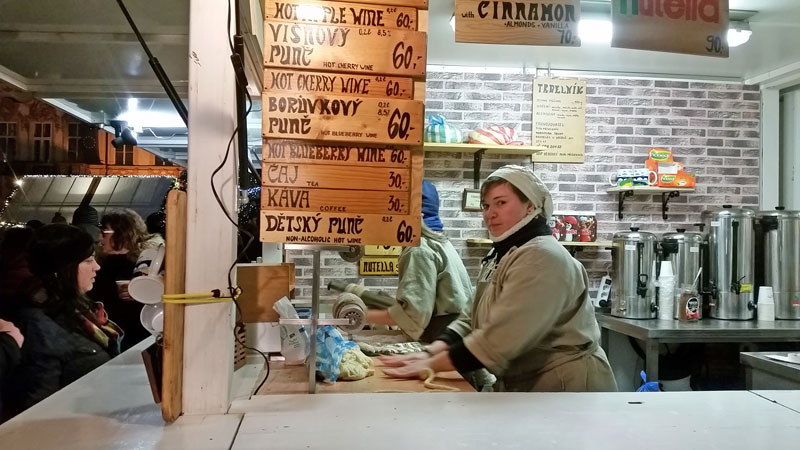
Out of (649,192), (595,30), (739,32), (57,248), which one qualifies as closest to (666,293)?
(649,192)

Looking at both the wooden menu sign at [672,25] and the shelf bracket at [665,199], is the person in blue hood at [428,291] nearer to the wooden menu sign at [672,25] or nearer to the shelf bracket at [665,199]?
the wooden menu sign at [672,25]

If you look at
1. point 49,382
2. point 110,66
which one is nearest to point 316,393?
point 49,382

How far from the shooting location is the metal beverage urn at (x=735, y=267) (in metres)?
3.68

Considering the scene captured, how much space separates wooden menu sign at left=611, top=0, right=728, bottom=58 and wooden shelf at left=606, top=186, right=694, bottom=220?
6.96 ft

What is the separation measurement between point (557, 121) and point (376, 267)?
1.87 m

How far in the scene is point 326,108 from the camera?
126cm

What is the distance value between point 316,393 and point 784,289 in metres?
3.71

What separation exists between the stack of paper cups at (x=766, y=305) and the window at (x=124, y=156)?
5445 mm

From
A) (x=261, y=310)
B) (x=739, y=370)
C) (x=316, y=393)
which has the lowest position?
(x=739, y=370)

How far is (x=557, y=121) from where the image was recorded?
428 cm

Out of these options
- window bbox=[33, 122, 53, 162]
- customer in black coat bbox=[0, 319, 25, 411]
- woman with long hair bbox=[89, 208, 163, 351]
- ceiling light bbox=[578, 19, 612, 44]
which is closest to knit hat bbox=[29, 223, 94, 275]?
customer in black coat bbox=[0, 319, 25, 411]

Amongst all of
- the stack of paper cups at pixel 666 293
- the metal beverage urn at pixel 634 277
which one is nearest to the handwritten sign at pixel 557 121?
the metal beverage urn at pixel 634 277

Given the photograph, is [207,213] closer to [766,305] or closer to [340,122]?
[340,122]

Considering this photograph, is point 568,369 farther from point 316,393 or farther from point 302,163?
point 302,163
